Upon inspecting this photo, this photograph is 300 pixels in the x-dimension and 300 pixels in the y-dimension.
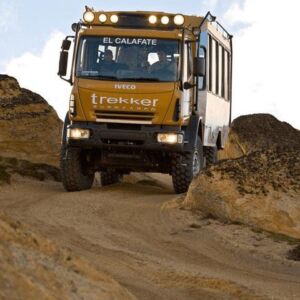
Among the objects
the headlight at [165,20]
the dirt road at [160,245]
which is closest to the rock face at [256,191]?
the dirt road at [160,245]

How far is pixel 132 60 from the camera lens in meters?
14.3

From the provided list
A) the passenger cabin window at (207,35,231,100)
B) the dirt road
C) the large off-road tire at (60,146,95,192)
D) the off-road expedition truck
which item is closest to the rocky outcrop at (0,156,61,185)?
the large off-road tire at (60,146,95,192)

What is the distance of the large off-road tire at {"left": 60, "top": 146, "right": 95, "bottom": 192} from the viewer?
15336mm

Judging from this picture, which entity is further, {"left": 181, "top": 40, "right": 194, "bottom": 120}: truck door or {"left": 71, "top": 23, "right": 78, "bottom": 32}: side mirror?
{"left": 71, "top": 23, "right": 78, "bottom": 32}: side mirror

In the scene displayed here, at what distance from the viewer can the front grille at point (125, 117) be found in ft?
47.2

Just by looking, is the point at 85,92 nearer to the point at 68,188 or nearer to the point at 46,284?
the point at 68,188

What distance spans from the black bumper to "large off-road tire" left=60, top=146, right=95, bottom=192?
64cm

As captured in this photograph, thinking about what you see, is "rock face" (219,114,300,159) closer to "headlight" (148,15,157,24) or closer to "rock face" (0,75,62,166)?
"rock face" (0,75,62,166)

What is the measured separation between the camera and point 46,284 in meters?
4.74

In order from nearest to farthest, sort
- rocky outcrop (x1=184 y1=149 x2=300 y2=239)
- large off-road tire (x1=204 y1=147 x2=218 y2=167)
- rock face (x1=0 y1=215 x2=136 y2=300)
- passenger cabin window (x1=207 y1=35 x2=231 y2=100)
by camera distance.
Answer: rock face (x1=0 y1=215 x2=136 y2=300)
rocky outcrop (x1=184 y1=149 x2=300 y2=239)
passenger cabin window (x1=207 y1=35 x2=231 y2=100)
large off-road tire (x1=204 y1=147 x2=218 y2=167)

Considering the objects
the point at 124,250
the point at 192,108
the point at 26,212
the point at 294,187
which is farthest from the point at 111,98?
the point at 124,250

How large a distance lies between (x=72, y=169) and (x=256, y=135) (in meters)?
11.8

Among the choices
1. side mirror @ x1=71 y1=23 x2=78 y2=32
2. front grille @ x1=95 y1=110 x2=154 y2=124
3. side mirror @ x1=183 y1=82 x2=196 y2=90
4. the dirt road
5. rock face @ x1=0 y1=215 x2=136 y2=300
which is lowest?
the dirt road

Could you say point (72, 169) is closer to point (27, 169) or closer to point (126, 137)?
point (126, 137)
